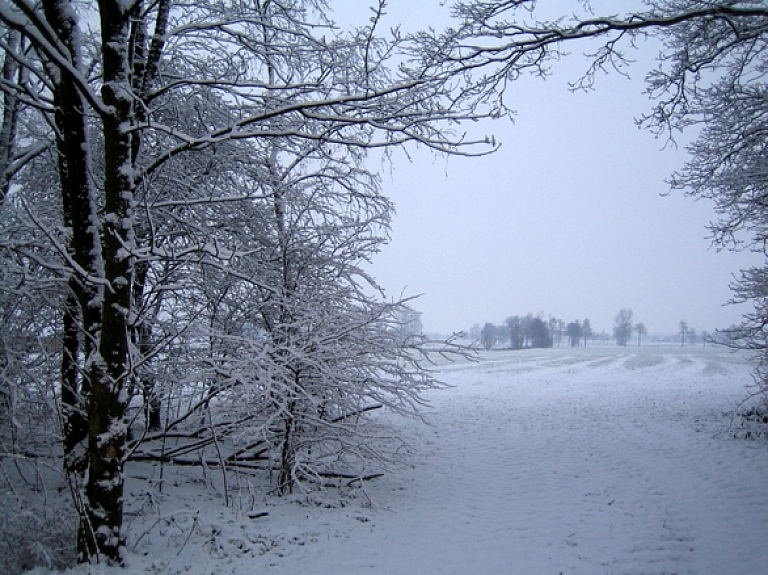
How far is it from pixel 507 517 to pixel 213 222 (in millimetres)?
6024

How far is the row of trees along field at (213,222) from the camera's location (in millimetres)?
3604

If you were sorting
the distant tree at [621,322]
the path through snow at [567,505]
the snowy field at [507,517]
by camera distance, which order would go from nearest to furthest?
the snowy field at [507,517]
the path through snow at [567,505]
the distant tree at [621,322]

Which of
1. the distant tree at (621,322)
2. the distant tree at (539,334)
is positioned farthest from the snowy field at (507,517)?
the distant tree at (621,322)

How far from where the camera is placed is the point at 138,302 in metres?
6.82

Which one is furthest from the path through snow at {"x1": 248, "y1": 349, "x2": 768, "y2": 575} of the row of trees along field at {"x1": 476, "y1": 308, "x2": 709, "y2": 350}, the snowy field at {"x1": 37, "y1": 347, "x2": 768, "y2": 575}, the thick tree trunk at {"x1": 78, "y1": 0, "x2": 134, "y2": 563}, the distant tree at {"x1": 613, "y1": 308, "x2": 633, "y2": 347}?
the distant tree at {"x1": 613, "y1": 308, "x2": 633, "y2": 347}

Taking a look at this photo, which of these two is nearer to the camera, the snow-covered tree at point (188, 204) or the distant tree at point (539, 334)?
the snow-covered tree at point (188, 204)

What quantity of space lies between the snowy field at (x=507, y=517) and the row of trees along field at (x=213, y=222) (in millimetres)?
674

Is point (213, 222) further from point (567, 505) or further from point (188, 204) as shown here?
point (567, 505)

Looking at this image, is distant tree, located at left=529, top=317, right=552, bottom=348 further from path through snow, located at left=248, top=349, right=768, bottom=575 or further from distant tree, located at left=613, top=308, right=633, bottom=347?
path through snow, located at left=248, top=349, right=768, bottom=575

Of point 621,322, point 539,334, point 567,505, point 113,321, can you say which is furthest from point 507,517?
point 621,322

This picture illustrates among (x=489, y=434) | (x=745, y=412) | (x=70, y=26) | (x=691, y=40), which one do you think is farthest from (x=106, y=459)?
(x=745, y=412)

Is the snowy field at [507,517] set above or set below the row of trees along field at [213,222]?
below

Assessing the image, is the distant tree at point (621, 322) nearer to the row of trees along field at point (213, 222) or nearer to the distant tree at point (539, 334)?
the distant tree at point (539, 334)

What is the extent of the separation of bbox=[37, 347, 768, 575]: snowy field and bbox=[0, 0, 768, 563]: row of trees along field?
2.21 feet
